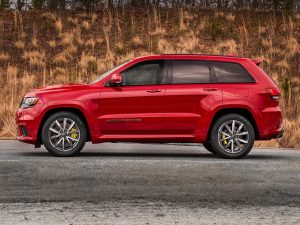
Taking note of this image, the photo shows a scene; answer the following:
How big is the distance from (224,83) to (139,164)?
6.62 ft

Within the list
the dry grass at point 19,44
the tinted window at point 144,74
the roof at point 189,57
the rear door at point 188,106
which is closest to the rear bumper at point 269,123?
the rear door at point 188,106

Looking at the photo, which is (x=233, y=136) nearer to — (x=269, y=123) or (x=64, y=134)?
(x=269, y=123)

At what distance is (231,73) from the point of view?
12578 mm

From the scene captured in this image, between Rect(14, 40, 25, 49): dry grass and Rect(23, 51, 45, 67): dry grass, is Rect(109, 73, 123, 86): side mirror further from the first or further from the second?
Rect(14, 40, 25, 49): dry grass

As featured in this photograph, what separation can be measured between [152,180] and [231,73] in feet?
10.5

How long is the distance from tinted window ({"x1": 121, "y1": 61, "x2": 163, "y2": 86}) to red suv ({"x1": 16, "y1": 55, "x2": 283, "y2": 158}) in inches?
0.6

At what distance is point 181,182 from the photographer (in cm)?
1001

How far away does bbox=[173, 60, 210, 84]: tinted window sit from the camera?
12.4 meters

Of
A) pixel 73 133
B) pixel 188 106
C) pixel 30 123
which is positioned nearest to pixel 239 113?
pixel 188 106

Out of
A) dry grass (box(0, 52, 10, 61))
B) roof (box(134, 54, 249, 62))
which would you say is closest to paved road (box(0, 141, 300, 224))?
roof (box(134, 54, 249, 62))

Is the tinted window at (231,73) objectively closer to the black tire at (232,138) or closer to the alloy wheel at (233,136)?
the black tire at (232,138)

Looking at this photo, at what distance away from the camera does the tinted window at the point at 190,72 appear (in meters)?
12.4

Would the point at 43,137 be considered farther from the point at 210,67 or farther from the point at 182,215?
the point at 182,215

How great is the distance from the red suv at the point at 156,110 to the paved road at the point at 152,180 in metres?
0.36
